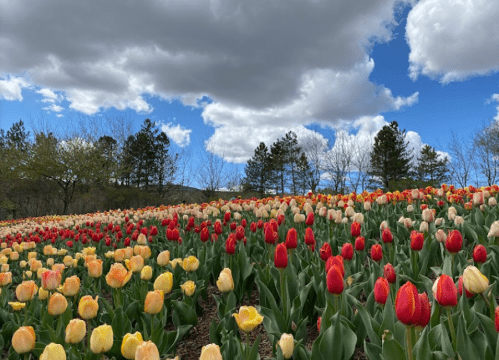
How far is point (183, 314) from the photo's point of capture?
252 centimetres

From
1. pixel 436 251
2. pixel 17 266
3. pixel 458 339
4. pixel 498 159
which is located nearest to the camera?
pixel 458 339

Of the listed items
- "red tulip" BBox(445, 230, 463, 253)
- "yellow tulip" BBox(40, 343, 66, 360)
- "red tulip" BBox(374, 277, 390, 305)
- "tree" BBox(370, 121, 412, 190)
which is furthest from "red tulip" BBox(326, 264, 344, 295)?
"tree" BBox(370, 121, 412, 190)

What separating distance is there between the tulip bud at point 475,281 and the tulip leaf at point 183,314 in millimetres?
1847

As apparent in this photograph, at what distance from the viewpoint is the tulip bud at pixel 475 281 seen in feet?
4.76

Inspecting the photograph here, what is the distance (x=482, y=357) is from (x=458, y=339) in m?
0.16

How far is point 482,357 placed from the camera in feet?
4.75

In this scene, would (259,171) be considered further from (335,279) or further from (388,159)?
(335,279)

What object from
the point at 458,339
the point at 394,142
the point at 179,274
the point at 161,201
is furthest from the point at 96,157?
the point at 394,142

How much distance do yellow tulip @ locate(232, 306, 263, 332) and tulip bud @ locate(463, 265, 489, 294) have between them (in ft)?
3.13

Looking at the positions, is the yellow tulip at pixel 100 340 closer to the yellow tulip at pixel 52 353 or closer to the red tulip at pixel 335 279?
the yellow tulip at pixel 52 353

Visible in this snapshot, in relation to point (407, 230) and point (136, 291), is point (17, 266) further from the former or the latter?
point (407, 230)

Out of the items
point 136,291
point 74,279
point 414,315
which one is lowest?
point 136,291

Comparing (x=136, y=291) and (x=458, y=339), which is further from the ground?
(x=458, y=339)

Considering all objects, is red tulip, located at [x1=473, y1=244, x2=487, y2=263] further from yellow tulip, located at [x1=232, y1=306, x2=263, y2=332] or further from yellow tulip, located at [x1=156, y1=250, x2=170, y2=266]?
yellow tulip, located at [x1=156, y1=250, x2=170, y2=266]
